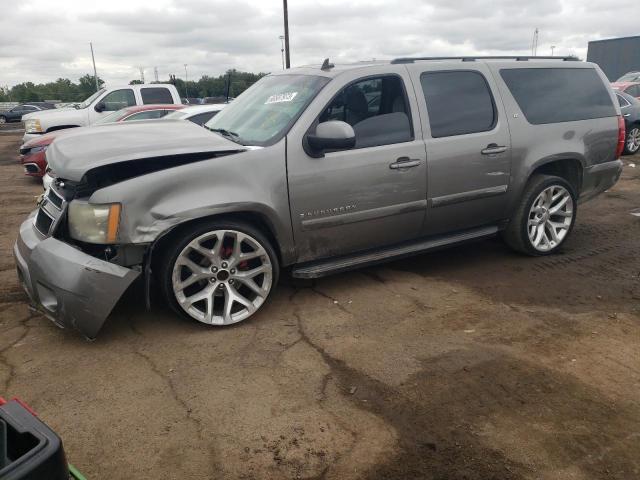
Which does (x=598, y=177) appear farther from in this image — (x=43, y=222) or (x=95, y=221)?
(x=43, y=222)

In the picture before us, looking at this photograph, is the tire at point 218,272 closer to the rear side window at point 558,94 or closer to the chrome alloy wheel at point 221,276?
the chrome alloy wheel at point 221,276

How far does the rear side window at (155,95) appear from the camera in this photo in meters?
12.2

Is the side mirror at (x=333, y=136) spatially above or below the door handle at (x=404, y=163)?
above

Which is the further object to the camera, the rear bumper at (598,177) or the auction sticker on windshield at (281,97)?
the rear bumper at (598,177)

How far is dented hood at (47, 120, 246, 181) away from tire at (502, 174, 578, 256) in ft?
8.80

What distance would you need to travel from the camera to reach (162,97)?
12328 mm

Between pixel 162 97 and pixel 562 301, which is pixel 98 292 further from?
pixel 162 97

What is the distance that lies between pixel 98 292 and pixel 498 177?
10.8 ft

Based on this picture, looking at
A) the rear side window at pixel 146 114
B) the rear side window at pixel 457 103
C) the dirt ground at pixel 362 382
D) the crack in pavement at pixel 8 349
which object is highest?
the rear side window at pixel 457 103

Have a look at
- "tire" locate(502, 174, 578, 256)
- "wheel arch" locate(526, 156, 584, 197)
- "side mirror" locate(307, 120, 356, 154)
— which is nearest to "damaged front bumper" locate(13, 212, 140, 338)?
"side mirror" locate(307, 120, 356, 154)

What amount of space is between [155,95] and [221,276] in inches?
385

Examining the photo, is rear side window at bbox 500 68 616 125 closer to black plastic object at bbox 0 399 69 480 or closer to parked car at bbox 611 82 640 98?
black plastic object at bbox 0 399 69 480

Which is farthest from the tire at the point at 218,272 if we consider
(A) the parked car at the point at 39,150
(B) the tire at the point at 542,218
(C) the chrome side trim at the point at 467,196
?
(A) the parked car at the point at 39,150

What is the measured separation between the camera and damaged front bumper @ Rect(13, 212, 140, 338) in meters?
3.24
